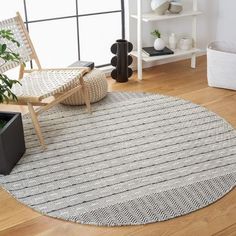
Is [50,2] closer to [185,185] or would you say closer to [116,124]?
[116,124]

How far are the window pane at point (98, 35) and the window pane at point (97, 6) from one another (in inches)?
2.1

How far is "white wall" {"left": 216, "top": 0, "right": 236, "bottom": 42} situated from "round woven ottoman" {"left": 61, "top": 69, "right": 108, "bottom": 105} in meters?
1.60

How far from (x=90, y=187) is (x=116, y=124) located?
0.76 meters

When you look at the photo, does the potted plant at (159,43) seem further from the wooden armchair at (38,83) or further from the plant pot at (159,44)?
the wooden armchair at (38,83)

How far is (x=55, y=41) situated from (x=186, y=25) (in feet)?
4.17

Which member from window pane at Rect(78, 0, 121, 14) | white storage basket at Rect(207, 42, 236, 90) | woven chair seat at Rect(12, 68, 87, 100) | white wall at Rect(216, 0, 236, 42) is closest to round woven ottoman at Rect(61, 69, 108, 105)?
woven chair seat at Rect(12, 68, 87, 100)

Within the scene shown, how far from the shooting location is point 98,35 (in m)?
3.97

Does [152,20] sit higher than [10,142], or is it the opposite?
[152,20]

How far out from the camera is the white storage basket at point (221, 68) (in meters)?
3.34

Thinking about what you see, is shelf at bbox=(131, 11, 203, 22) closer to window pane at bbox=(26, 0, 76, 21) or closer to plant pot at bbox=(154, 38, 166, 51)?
plant pot at bbox=(154, 38, 166, 51)

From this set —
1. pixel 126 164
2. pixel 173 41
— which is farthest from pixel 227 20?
pixel 126 164

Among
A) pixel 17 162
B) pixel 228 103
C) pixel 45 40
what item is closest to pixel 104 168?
pixel 17 162

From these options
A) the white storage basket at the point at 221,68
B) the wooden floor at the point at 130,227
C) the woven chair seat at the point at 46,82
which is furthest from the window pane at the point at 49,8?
the wooden floor at the point at 130,227

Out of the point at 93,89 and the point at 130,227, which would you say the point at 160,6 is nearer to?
the point at 93,89
